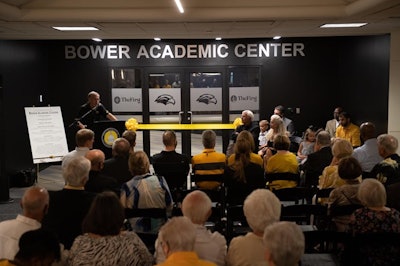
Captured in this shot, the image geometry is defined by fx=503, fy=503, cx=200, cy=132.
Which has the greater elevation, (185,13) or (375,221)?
(185,13)

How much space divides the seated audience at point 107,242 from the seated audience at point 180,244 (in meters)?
0.49

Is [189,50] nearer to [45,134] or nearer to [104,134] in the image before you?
[45,134]

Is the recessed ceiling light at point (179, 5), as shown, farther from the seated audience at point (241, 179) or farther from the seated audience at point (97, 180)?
the seated audience at point (97, 180)

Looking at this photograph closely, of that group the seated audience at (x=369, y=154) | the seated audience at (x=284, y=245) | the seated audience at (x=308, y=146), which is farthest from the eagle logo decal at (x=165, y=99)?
the seated audience at (x=284, y=245)

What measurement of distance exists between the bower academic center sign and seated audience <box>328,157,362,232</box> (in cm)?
819

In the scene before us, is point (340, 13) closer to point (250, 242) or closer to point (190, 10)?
point (190, 10)

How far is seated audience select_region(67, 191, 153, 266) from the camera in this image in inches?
120

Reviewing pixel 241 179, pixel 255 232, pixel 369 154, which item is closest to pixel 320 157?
pixel 369 154

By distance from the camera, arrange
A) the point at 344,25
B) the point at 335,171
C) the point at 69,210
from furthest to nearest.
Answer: the point at 344,25 → the point at 335,171 → the point at 69,210

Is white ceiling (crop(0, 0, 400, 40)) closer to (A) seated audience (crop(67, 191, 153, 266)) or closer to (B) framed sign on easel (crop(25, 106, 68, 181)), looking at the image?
(B) framed sign on easel (crop(25, 106, 68, 181))

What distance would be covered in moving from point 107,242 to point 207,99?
977cm

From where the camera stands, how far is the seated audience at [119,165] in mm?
5605

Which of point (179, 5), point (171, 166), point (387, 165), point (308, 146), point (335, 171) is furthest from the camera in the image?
point (308, 146)

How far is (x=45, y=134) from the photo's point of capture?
31.5 ft
